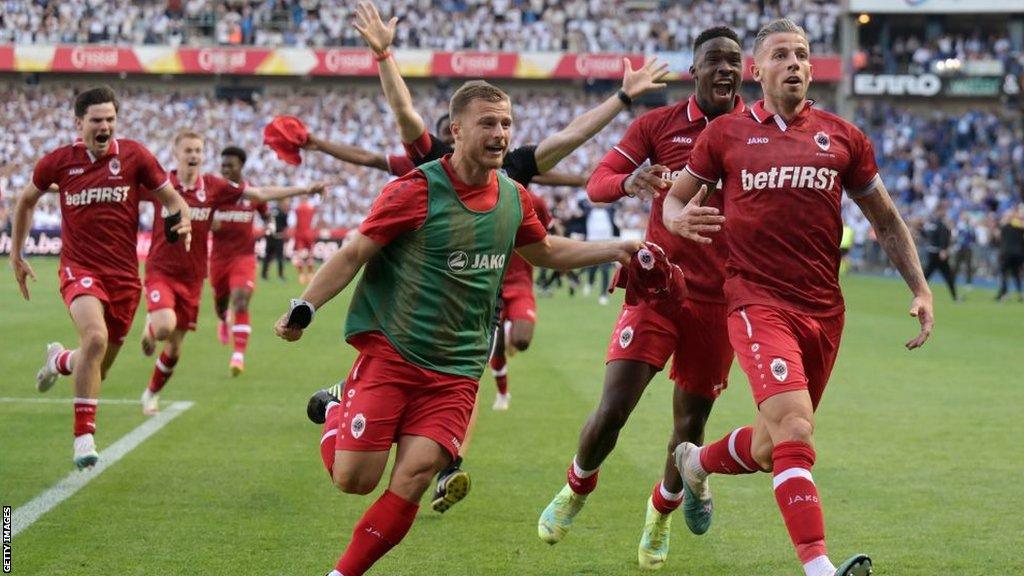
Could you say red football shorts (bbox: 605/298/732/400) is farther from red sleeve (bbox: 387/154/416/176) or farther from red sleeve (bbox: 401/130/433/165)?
red sleeve (bbox: 387/154/416/176)

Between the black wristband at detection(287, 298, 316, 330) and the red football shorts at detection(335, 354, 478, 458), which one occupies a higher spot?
the black wristband at detection(287, 298, 316, 330)

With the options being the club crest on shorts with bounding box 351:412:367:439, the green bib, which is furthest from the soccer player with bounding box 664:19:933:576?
the club crest on shorts with bounding box 351:412:367:439

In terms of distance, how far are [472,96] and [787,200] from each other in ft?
5.03

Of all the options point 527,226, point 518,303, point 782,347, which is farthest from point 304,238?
point 782,347

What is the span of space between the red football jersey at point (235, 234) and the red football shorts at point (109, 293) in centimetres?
648

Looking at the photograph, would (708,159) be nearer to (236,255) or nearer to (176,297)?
(176,297)

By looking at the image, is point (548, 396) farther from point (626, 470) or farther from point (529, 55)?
point (529, 55)

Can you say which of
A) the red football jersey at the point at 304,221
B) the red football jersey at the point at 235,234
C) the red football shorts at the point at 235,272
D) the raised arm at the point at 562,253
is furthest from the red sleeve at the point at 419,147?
the red football jersey at the point at 304,221

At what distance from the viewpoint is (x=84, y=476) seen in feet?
32.2

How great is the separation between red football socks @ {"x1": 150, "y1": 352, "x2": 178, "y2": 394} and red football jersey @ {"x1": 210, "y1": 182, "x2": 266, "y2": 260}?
3.98m

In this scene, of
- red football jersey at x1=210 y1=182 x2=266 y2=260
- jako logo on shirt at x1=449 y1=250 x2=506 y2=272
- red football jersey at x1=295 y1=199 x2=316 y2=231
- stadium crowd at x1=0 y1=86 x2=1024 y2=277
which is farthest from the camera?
stadium crowd at x1=0 y1=86 x2=1024 y2=277

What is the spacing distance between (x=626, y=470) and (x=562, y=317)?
1727 cm

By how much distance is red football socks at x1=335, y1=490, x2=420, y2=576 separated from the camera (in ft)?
20.1

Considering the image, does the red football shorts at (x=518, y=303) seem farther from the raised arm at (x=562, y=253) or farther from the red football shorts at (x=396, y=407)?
the red football shorts at (x=396, y=407)
